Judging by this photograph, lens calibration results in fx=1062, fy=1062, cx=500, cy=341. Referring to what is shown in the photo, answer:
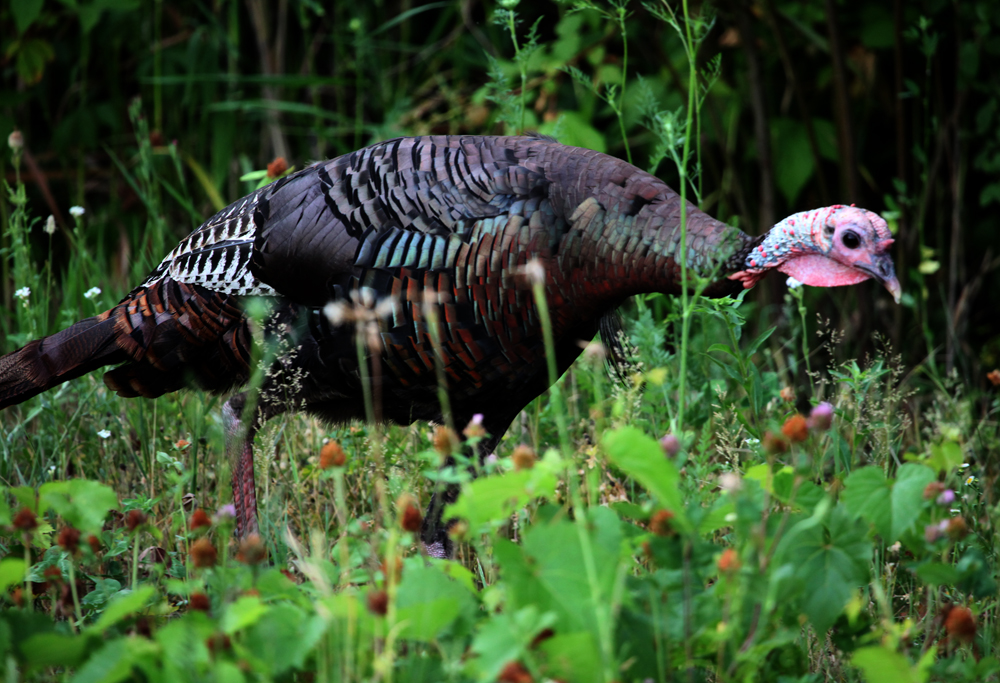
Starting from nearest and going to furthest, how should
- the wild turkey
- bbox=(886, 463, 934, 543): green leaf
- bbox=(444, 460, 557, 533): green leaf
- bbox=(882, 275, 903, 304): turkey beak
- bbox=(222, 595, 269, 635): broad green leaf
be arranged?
bbox=(222, 595, 269, 635): broad green leaf, bbox=(444, 460, 557, 533): green leaf, bbox=(886, 463, 934, 543): green leaf, bbox=(882, 275, 903, 304): turkey beak, the wild turkey

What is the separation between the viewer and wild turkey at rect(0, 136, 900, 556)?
8.66ft

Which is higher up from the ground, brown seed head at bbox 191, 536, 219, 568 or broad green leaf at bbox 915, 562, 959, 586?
brown seed head at bbox 191, 536, 219, 568

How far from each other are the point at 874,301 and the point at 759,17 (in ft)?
4.93

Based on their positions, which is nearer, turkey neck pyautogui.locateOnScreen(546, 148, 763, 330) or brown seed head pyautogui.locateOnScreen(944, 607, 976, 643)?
brown seed head pyautogui.locateOnScreen(944, 607, 976, 643)

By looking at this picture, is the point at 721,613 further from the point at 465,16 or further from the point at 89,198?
the point at 89,198

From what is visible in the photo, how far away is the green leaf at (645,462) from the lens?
1.67 m

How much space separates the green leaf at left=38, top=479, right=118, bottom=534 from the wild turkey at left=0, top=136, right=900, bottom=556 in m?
0.62

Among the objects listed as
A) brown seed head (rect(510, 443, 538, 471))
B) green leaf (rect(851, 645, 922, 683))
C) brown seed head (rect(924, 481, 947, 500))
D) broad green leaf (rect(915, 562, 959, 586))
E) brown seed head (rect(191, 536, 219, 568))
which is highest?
brown seed head (rect(510, 443, 538, 471))

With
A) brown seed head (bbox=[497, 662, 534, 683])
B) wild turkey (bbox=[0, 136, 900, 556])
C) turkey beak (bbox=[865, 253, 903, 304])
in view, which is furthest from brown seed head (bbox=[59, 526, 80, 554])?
turkey beak (bbox=[865, 253, 903, 304])

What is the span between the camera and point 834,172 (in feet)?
18.1

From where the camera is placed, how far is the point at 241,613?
1648 millimetres

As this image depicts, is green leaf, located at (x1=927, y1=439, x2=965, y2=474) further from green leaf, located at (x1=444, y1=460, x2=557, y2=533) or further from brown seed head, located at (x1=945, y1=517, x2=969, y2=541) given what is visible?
green leaf, located at (x1=444, y1=460, x2=557, y2=533)

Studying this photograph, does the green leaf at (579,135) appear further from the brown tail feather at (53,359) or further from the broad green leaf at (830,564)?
the broad green leaf at (830,564)

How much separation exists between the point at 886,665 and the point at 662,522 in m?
0.41
